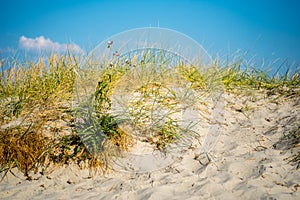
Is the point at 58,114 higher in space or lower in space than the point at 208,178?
higher

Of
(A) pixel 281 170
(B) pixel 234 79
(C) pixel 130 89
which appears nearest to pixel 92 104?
(C) pixel 130 89

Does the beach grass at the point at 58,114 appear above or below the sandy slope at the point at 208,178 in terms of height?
above

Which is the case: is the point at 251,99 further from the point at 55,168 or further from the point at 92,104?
the point at 55,168

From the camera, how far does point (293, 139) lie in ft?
9.55

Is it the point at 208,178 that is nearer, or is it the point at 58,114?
the point at 208,178

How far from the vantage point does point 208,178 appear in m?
2.44

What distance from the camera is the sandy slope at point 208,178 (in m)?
2.27

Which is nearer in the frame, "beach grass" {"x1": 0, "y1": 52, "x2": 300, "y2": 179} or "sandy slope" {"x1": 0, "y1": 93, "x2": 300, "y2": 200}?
"sandy slope" {"x1": 0, "y1": 93, "x2": 300, "y2": 200}

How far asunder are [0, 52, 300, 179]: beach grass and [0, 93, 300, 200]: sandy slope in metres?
0.17

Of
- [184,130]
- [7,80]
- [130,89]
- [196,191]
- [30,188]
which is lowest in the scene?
[196,191]

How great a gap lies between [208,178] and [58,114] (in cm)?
174

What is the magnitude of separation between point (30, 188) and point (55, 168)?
28 centimetres

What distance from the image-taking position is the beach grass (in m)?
2.84

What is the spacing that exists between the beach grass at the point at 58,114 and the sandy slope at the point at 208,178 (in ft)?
0.57
